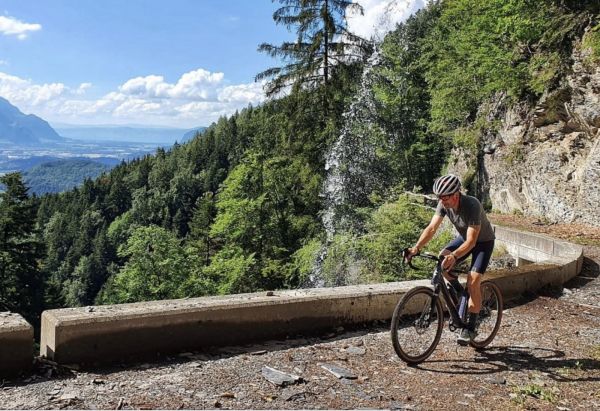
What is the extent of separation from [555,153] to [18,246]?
32180 mm

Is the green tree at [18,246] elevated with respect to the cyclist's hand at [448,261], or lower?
lower

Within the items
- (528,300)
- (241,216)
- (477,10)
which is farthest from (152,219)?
(528,300)

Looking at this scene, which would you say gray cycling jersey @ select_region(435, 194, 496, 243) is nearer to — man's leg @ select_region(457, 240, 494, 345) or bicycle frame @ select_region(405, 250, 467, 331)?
man's leg @ select_region(457, 240, 494, 345)

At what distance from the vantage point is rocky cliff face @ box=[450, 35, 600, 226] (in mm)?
17547

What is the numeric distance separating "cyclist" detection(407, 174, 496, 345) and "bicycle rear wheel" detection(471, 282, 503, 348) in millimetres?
220

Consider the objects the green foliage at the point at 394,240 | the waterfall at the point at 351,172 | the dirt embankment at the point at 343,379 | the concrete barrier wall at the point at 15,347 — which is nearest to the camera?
the dirt embankment at the point at 343,379

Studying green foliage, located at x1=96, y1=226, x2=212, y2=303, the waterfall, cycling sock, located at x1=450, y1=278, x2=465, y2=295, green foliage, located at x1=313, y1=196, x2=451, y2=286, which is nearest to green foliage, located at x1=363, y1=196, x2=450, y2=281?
green foliage, located at x1=313, y1=196, x2=451, y2=286

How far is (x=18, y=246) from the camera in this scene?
34281 millimetres

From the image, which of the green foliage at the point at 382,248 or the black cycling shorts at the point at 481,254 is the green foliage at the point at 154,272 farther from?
the black cycling shorts at the point at 481,254

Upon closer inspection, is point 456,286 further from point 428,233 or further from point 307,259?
point 307,259

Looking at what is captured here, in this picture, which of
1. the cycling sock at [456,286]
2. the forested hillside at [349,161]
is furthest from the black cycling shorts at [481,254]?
the forested hillside at [349,161]

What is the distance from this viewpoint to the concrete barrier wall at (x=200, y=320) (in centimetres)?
462

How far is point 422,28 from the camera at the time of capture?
46.7m

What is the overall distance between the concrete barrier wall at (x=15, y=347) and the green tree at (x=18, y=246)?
32.2 meters
